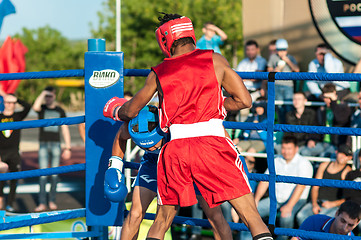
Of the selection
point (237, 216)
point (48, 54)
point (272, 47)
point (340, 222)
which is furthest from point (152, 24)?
point (340, 222)

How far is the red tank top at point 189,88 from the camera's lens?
315 cm

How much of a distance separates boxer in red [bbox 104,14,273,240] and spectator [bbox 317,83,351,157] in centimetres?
330

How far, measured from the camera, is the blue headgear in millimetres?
3439

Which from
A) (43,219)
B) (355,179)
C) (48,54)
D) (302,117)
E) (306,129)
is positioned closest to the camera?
(306,129)

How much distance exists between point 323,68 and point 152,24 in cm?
2368

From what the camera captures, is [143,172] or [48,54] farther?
[48,54]

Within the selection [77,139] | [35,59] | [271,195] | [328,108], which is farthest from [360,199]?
[35,59]

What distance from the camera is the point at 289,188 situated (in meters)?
5.88

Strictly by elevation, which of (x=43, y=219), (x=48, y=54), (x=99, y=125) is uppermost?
(x=48, y=54)

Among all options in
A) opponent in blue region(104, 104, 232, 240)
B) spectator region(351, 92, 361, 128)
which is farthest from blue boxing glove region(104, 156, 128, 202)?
spectator region(351, 92, 361, 128)

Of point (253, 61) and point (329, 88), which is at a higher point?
point (253, 61)

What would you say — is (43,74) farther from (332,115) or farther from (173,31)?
(332,115)

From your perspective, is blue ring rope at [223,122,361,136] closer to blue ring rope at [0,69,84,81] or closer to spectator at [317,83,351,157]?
blue ring rope at [0,69,84,81]

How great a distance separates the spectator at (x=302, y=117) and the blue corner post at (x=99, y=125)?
307 cm
